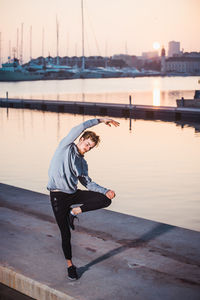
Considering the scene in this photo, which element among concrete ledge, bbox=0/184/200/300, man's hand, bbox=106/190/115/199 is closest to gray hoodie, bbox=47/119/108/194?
man's hand, bbox=106/190/115/199

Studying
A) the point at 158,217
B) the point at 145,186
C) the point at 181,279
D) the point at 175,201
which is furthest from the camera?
the point at 145,186

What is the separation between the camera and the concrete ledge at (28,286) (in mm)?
4836

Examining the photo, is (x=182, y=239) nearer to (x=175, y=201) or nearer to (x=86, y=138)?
(x=86, y=138)

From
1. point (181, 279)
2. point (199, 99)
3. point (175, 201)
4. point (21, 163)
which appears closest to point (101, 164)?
point (21, 163)

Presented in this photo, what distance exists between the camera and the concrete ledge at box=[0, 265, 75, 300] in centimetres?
484

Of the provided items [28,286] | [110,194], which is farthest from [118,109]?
[110,194]

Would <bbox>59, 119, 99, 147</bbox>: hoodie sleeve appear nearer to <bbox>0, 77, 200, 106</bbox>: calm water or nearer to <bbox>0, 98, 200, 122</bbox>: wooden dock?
<bbox>0, 98, 200, 122</bbox>: wooden dock

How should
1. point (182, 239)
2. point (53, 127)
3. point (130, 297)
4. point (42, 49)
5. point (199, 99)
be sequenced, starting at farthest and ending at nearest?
point (42, 49) → point (199, 99) → point (53, 127) → point (182, 239) → point (130, 297)

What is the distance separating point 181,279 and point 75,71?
190 meters

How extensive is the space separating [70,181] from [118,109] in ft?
109

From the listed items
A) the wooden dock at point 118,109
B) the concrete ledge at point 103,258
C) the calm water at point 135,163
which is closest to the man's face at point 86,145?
the concrete ledge at point 103,258

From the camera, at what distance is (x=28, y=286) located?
5168 millimetres

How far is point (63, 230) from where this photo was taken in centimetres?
489

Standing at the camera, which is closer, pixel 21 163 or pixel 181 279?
pixel 181 279
